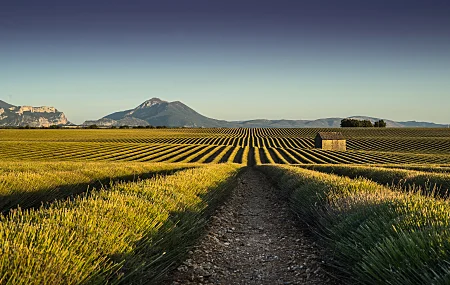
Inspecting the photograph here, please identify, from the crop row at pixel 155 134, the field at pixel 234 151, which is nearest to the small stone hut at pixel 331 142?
the field at pixel 234 151

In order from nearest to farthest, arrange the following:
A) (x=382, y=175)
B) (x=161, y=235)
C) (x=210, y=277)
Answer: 1. (x=161, y=235)
2. (x=210, y=277)
3. (x=382, y=175)

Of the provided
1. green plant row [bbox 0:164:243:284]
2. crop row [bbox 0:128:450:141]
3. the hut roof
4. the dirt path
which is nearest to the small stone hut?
the hut roof

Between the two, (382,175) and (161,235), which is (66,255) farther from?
(382,175)

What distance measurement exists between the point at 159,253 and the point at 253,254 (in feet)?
9.24

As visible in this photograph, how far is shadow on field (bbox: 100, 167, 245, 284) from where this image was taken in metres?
Answer: 4.27

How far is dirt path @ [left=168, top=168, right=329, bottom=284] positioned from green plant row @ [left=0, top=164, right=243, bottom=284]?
0.55 metres

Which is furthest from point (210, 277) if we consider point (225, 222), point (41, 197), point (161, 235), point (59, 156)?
point (59, 156)

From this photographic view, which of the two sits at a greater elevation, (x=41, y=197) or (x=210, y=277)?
(x=41, y=197)

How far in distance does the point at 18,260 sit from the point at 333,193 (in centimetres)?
751

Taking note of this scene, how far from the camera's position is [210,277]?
6.04 metres

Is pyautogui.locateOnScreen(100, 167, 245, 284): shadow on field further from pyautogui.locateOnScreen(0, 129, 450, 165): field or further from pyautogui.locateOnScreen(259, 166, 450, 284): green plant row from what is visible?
pyautogui.locateOnScreen(0, 129, 450, 165): field

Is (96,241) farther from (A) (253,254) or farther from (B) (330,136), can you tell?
(B) (330,136)

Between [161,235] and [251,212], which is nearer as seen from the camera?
[161,235]

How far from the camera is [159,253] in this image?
5273 mm
